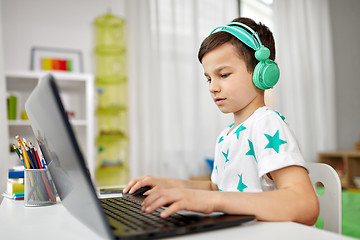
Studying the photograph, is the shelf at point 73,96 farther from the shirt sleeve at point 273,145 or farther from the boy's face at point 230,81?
the shirt sleeve at point 273,145

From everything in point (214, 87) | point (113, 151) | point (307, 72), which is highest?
point (307, 72)

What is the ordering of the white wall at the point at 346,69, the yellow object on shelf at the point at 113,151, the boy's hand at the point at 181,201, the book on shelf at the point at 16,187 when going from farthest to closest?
the white wall at the point at 346,69 < the yellow object on shelf at the point at 113,151 < the book on shelf at the point at 16,187 < the boy's hand at the point at 181,201

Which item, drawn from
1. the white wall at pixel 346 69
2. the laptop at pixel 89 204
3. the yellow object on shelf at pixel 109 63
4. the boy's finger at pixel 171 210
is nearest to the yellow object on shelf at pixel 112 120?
the yellow object on shelf at pixel 109 63

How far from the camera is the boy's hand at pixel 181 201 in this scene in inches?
22.4

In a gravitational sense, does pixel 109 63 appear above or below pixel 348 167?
above

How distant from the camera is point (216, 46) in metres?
0.87

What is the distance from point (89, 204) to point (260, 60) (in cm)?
52

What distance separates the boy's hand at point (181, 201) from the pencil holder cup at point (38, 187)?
1.14 feet

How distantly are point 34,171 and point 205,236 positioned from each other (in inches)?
18.7

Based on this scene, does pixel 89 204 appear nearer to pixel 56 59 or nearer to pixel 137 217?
pixel 137 217

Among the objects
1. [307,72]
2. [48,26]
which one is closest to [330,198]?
[48,26]

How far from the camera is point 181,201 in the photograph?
57 cm

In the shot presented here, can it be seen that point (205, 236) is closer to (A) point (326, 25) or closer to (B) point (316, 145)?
(B) point (316, 145)

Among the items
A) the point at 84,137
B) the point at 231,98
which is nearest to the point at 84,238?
the point at 231,98
